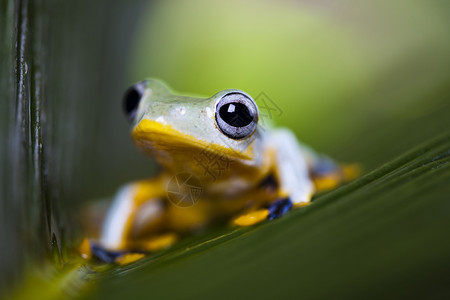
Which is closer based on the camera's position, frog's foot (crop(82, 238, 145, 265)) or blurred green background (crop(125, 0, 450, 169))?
frog's foot (crop(82, 238, 145, 265))

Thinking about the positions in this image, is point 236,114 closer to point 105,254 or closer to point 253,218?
point 253,218

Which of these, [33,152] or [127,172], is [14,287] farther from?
[127,172]

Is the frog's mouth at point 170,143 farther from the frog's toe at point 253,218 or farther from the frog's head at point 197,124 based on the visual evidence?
the frog's toe at point 253,218

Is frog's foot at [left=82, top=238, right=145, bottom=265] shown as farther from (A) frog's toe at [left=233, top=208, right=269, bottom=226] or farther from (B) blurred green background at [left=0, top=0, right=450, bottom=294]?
(A) frog's toe at [left=233, top=208, right=269, bottom=226]

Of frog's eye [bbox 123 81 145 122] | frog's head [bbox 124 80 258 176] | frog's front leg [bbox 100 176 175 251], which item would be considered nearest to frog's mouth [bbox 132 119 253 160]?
frog's head [bbox 124 80 258 176]

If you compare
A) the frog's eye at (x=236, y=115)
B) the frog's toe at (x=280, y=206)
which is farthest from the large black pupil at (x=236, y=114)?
the frog's toe at (x=280, y=206)

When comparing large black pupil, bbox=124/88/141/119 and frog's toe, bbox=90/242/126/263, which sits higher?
large black pupil, bbox=124/88/141/119

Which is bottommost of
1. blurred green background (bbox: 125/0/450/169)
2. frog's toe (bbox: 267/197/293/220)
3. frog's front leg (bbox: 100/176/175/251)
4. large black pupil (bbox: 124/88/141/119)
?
frog's toe (bbox: 267/197/293/220)
